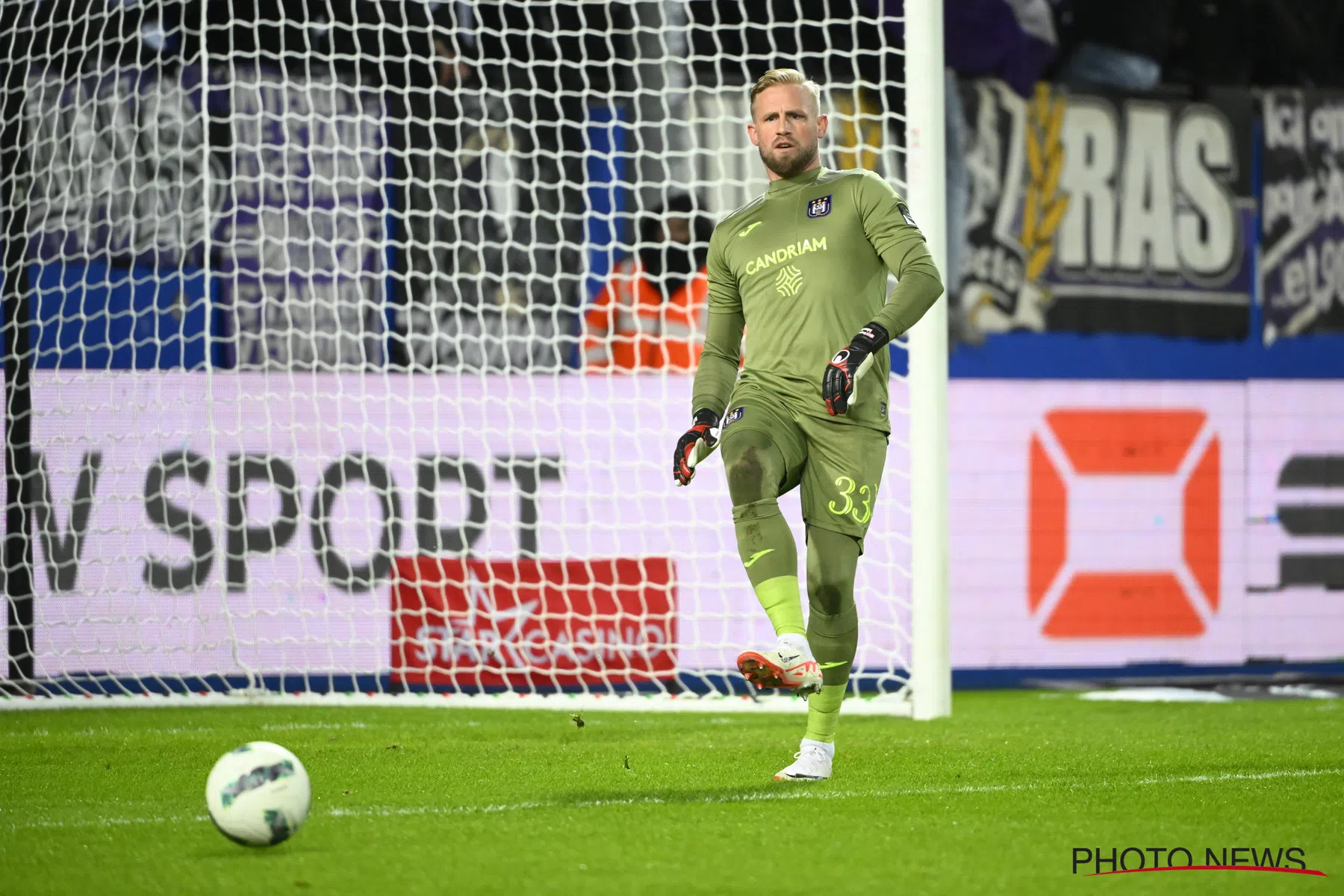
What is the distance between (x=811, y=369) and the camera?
430 centimetres

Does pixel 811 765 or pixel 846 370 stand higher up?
pixel 846 370

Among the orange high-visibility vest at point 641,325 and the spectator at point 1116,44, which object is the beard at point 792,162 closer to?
the orange high-visibility vest at point 641,325

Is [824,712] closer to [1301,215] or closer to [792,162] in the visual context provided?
[792,162]

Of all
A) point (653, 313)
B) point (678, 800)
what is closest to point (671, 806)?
point (678, 800)

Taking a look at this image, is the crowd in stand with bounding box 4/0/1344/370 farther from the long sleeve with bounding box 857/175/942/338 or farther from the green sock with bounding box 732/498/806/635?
the green sock with bounding box 732/498/806/635

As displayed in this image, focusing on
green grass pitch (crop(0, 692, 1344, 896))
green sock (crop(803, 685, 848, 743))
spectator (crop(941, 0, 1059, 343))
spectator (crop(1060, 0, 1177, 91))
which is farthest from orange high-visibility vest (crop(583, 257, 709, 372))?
green sock (crop(803, 685, 848, 743))

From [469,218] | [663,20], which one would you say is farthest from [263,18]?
[663,20]

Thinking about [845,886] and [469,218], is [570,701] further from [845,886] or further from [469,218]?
[845,886]

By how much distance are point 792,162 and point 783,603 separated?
1208 mm

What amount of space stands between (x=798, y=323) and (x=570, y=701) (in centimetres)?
272

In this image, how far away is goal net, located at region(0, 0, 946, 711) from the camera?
776cm

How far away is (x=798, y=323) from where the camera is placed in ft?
14.3

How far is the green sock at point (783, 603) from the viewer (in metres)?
3.97

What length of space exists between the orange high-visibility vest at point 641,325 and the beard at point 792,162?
12.4ft
